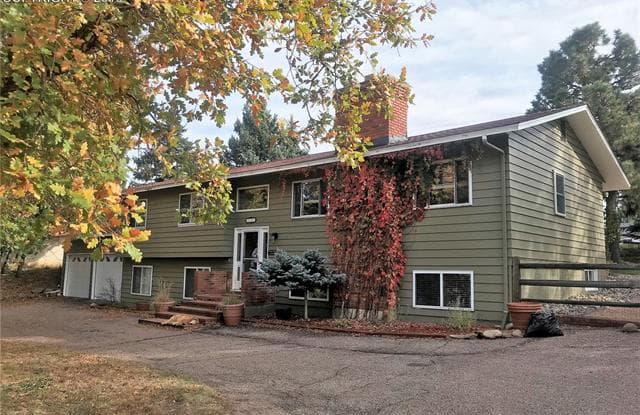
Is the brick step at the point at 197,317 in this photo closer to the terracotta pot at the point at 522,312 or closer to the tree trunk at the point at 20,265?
the terracotta pot at the point at 522,312

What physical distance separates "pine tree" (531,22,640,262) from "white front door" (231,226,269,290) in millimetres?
17914

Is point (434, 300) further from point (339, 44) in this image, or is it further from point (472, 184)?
point (339, 44)

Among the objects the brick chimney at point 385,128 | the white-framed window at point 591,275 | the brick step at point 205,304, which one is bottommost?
the brick step at point 205,304

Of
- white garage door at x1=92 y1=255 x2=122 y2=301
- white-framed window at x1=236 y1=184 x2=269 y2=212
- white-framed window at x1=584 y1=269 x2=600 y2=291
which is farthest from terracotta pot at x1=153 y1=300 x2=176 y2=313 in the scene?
white-framed window at x1=584 y1=269 x2=600 y2=291

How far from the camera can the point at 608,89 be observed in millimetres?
25516

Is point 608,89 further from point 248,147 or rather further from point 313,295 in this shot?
point 248,147

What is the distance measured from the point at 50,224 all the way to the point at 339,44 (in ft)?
12.8

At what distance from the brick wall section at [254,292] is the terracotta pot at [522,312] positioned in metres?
6.56

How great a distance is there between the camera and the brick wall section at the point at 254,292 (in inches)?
536

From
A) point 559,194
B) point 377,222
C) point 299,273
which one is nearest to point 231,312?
point 299,273

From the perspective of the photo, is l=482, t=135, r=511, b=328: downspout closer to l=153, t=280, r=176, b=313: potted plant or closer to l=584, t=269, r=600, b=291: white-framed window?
l=584, t=269, r=600, b=291: white-framed window

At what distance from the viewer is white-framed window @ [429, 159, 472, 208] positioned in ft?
36.6

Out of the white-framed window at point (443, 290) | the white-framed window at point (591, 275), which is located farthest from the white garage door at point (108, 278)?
the white-framed window at point (591, 275)

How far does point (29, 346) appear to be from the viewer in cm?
939
